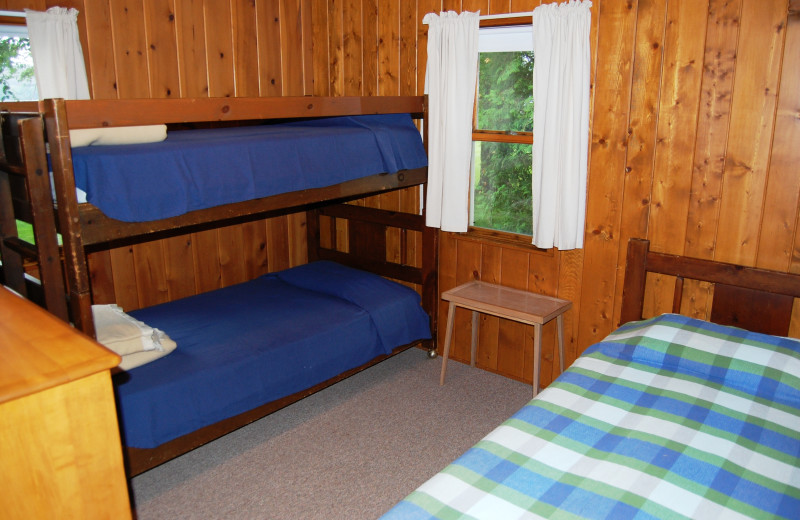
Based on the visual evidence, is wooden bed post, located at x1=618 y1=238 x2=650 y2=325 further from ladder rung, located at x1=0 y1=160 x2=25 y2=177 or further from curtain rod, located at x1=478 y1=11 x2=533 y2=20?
ladder rung, located at x1=0 y1=160 x2=25 y2=177

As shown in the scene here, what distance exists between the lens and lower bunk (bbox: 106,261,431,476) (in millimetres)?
2514

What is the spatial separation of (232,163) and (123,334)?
0.85 meters

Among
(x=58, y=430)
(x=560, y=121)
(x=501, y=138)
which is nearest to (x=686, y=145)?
(x=560, y=121)

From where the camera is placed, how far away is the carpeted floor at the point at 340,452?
2510 millimetres

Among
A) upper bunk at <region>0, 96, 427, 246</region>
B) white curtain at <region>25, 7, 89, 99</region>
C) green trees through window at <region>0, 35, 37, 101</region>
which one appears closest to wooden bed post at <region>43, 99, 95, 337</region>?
upper bunk at <region>0, 96, 427, 246</region>

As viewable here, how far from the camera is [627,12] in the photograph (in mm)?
2850

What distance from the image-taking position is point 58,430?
1286 mm

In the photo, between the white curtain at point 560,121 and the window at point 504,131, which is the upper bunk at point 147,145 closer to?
the window at point 504,131

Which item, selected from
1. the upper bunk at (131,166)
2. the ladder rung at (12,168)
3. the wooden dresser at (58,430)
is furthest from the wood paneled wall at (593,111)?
the wooden dresser at (58,430)

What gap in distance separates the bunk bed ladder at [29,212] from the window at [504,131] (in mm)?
2229

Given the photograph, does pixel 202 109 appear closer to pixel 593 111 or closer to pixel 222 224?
pixel 222 224

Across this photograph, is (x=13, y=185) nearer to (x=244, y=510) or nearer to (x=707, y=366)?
(x=244, y=510)

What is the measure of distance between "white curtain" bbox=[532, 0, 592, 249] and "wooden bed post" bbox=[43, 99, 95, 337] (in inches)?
83.9

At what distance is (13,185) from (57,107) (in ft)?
1.59
